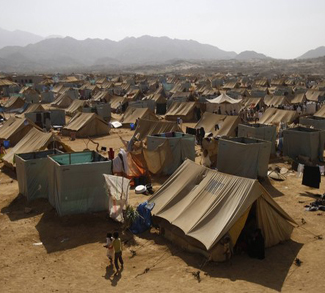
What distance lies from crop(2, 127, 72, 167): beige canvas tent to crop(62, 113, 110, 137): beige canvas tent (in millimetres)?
9372

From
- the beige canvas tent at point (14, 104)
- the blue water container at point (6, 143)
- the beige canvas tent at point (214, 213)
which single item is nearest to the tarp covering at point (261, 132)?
the beige canvas tent at point (214, 213)

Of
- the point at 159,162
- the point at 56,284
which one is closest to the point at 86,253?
the point at 56,284

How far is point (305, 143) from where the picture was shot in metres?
19.2

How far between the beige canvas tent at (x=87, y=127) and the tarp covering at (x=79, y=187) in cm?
1526

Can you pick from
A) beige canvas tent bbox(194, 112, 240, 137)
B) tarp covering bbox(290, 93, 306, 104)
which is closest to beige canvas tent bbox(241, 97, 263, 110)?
tarp covering bbox(290, 93, 306, 104)

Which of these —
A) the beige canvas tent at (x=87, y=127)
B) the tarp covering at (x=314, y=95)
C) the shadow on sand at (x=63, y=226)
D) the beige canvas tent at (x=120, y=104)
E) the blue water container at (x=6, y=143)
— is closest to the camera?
the shadow on sand at (x=63, y=226)

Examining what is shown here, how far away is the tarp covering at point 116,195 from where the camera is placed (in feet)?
38.1

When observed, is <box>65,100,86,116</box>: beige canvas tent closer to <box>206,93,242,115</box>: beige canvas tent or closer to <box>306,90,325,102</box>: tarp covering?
<box>206,93,242,115</box>: beige canvas tent

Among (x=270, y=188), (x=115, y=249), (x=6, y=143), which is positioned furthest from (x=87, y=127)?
(x=115, y=249)

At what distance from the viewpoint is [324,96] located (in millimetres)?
41625

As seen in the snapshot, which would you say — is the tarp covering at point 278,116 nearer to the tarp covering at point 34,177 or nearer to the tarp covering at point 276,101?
the tarp covering at point 276,101

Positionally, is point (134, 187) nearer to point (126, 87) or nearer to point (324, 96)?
point (324, 96)

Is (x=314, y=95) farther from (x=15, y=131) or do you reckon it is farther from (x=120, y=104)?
(x=15, y=131)

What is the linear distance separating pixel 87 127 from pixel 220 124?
32.7 ft
